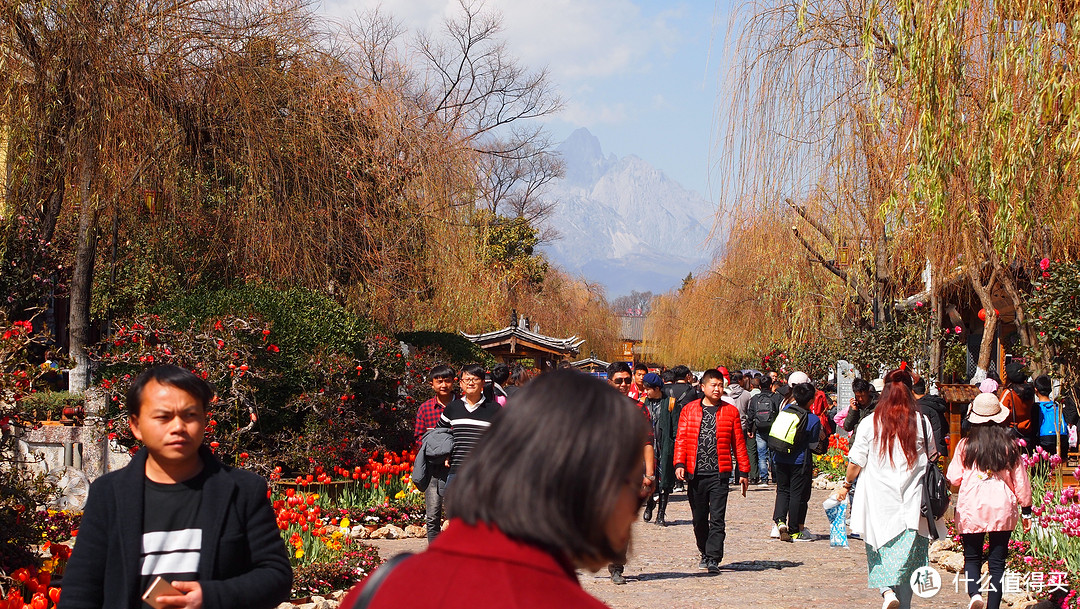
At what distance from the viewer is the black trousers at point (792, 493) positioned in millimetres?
10398

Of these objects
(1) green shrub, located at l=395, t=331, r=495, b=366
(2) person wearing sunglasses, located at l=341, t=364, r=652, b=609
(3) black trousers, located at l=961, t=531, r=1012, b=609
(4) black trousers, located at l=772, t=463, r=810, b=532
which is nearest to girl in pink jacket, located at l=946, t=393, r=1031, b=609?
(3) black trousers, located at l=961, t=531, r=1012, b=609

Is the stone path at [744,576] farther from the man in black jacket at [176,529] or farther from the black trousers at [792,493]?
the man in black jacket at [176,529]

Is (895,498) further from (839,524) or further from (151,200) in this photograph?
(151,200)

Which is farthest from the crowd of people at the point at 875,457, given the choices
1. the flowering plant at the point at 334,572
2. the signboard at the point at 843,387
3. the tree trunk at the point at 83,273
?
the signboard at the point at 843,387

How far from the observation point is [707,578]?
8.49m

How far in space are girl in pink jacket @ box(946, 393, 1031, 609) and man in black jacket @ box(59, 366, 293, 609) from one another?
505cm

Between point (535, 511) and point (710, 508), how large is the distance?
25.0 ft

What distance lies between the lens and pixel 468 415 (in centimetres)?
763

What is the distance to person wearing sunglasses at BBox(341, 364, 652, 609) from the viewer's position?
5.06 ft

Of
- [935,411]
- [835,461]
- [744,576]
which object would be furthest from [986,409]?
[835,461]

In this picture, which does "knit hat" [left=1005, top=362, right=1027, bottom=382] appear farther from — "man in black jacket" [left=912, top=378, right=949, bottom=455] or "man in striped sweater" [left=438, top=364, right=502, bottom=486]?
"man in striped sweater" [left=438, top=364, right=502, bottom=486]

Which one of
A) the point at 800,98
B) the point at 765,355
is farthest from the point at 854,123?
the point at 765,355

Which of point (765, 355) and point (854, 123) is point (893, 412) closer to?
point (854, 123)

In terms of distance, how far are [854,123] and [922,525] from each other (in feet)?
16.9
